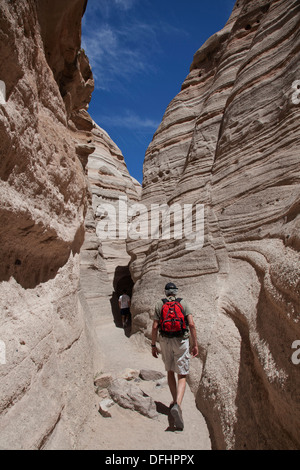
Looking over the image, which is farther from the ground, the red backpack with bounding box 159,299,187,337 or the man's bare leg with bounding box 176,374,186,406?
the red backpack with bounding box 159,299,187,337

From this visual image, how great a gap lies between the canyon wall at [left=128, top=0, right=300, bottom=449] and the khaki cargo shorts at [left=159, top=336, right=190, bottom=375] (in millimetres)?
465

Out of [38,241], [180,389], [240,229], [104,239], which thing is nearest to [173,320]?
[180,389]

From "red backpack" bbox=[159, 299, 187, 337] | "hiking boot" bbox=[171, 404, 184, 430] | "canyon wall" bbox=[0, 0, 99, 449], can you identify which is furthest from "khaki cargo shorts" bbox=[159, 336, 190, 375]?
"canyon wall" bbox=[0, 0, 99, 449]

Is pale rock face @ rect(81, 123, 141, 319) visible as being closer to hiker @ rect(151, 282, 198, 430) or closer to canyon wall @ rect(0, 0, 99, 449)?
canyon wall @ rect(0, 0, 99, 449)

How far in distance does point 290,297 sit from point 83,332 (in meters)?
3.12

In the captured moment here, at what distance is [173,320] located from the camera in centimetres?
349

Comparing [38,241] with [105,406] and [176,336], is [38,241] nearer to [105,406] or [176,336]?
[176,336]

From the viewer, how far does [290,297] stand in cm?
256

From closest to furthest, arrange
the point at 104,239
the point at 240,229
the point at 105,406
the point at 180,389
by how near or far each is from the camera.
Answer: the point at 180,389 < the point at 105,406 < the point at 240,229 < the point at 104,239

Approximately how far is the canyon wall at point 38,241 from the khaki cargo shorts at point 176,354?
109 cm

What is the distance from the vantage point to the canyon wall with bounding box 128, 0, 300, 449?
2646 millimetres

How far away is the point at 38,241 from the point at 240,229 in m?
3.92

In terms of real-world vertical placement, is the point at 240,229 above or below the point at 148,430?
above
